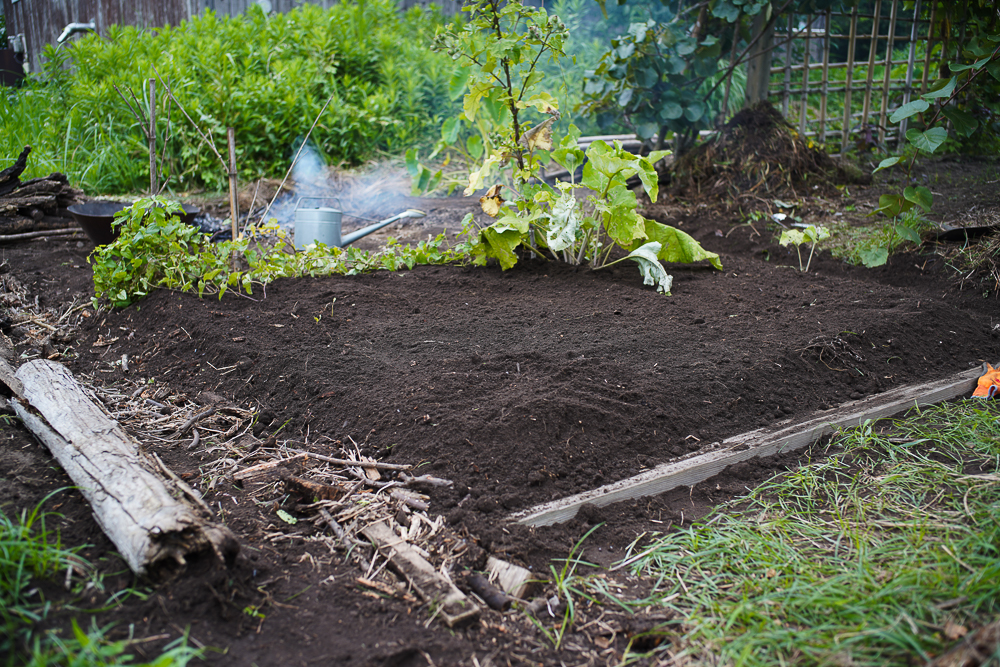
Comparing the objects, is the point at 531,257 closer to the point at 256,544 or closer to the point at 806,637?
the point at 256,544

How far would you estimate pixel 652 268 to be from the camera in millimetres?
3244

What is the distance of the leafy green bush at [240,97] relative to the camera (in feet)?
20.4

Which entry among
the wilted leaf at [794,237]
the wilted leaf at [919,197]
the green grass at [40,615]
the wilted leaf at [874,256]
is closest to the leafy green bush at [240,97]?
the wilted leaf at [794,237]

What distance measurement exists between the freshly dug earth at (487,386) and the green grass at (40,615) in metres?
0.05

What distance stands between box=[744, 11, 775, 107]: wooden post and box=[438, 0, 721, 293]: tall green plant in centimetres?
265

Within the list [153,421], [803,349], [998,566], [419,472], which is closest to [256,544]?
[419,472]

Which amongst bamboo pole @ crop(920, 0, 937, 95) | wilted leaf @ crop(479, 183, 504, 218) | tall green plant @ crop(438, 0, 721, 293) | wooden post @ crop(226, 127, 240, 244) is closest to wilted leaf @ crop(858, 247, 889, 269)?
tall green plant @ crop(438, 0, 721, 293)

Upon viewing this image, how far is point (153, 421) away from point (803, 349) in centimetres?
251

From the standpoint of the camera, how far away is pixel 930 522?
59.9 inches

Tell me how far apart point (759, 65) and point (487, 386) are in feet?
15.1

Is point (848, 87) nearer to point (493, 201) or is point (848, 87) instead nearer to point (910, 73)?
point (910, 73)

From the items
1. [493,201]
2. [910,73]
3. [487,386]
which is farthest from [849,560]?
[910,73]

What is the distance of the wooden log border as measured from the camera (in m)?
1.73

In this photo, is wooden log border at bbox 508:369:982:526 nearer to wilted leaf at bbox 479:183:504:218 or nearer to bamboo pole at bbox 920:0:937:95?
wilted leaf at bbox 479:183:504:218
